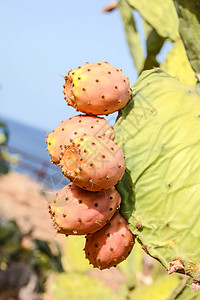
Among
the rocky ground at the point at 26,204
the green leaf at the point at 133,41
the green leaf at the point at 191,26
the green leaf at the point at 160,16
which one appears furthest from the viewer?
the rocky ground at the point at 26,204

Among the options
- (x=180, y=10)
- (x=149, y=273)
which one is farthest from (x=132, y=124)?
(x=149, y=273)

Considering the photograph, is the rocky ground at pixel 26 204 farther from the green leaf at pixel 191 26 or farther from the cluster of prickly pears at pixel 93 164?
the cluster of prickly pears at pixel 93 164

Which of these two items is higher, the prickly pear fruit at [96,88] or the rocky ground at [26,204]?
the prickly pear fruit at [96,88]

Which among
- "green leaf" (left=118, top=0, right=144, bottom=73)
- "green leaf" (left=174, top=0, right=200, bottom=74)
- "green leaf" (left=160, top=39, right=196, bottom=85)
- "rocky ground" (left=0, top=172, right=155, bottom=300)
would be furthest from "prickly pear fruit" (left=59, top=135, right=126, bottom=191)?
"rocky ground" (left=0, top=172, right=155, bottom=300)

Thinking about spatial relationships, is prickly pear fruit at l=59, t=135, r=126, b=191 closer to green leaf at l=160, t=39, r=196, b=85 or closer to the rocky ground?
green leaf at l=160, t=39, r=196, b=85

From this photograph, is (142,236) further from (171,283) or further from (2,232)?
(2,232)

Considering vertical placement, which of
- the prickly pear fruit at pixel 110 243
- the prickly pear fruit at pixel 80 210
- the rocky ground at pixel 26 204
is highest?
the prickly pear fruit at pixel 80 210

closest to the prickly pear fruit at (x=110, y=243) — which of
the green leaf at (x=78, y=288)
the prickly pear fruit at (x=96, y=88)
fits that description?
the prickly pear fruit at (x=96, y=88)
